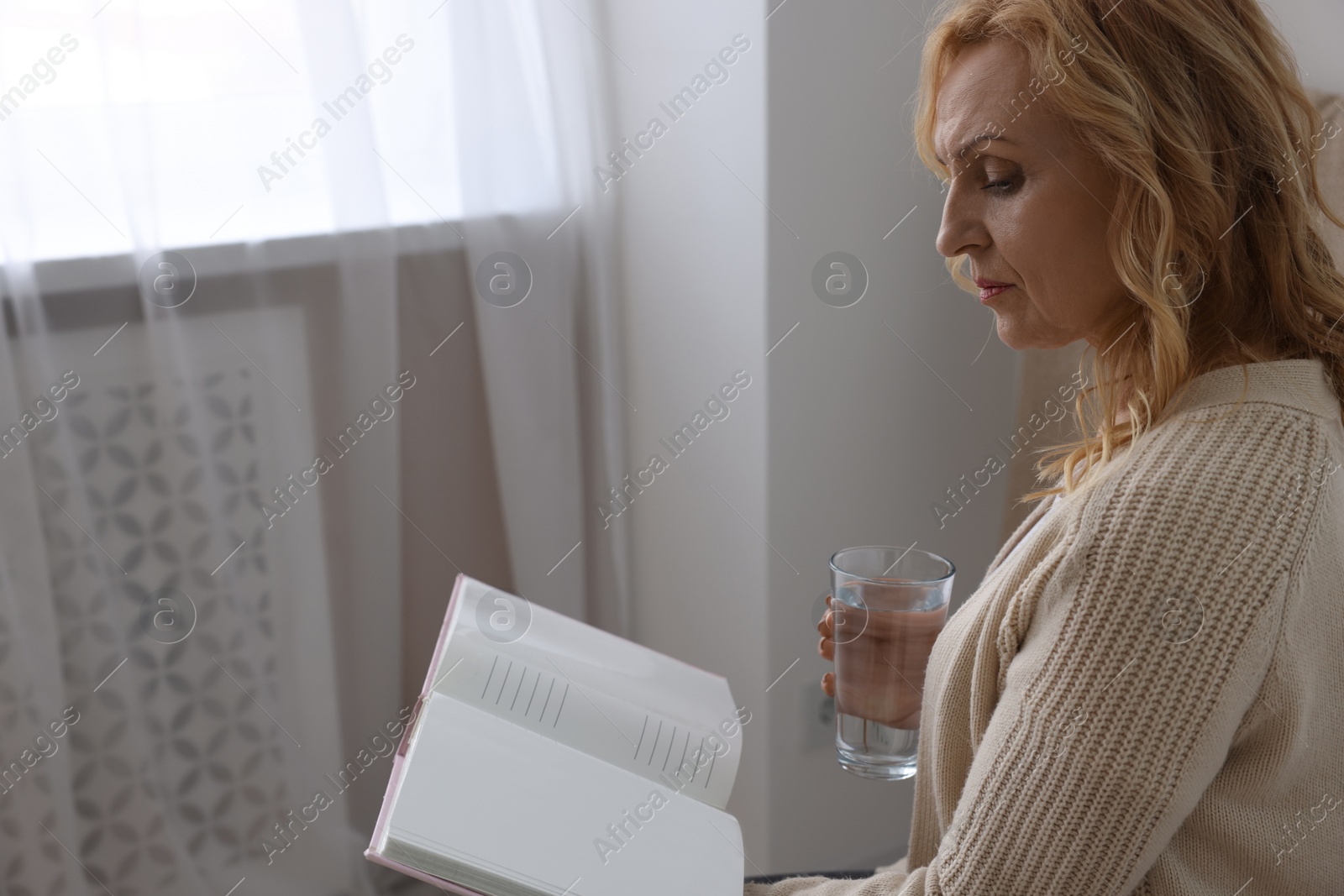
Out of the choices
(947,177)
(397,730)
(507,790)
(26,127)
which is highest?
(26,127)

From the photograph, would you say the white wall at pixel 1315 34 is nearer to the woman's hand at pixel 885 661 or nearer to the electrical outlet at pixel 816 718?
the woman's hand at pixel 885 661

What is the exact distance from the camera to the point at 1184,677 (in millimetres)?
591

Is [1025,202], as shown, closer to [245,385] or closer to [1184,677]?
[1184,677]

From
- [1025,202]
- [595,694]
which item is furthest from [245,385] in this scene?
[1025,202]

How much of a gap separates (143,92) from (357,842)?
112cm

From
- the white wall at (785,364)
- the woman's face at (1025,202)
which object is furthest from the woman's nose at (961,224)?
the white wall at (785,364)

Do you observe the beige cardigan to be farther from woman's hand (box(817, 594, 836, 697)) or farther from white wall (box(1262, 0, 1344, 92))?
white wall (box(1262, 0, 1344, 92))

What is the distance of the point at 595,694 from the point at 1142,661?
0.38 m

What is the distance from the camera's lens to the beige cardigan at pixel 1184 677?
1.94 ft

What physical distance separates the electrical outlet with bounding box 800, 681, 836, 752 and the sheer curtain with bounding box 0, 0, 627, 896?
0.44 meters

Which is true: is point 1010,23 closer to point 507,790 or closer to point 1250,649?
point 1250,649

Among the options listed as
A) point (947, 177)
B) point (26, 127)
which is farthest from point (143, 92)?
point (947, 177)

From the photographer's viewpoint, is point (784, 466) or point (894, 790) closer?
point (784, 466)

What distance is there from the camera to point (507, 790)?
0.69m
